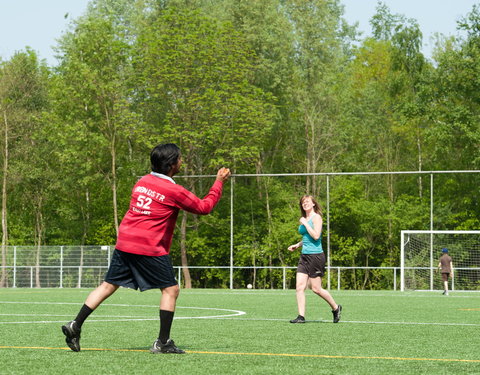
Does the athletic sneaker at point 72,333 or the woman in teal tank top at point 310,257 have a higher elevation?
the woman in teal tank top at point 310,257

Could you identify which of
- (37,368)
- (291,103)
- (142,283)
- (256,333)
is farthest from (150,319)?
(291,103)

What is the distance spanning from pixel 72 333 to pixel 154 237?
107cm

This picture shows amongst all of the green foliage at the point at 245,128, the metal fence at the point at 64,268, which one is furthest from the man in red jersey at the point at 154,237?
the green foliage at the point at 245,128

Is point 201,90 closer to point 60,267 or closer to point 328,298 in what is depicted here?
point 60,267

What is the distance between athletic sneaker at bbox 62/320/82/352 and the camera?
774 cm

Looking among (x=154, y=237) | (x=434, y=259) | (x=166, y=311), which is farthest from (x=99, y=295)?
(x=434, y=259)

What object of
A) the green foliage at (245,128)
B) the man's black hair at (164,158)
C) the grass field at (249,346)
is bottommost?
the grass field at (249,346)

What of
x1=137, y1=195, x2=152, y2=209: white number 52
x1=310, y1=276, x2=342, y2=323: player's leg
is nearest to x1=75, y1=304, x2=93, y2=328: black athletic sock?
x1=137, y1=195, x2=152, y2=209: white number 52

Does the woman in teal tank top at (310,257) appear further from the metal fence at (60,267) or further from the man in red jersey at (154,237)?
the metal fence at (60,267)

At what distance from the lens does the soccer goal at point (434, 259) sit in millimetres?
34406

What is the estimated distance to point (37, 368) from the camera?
21.9 ft

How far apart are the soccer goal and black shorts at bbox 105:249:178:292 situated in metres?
26.5

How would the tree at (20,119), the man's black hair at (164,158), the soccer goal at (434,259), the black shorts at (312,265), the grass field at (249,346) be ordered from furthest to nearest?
1. the tree at (20,119)
2. the soccer goal at (434,259)
3. the black shorts at (312,265)
4. the man's black hair at (164,158)
5. the grass field at (249,346)

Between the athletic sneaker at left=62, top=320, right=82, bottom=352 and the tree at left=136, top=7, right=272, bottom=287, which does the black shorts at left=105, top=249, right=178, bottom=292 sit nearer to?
the athletic sneaker at left=62, top=320, right=82, bottom=352
